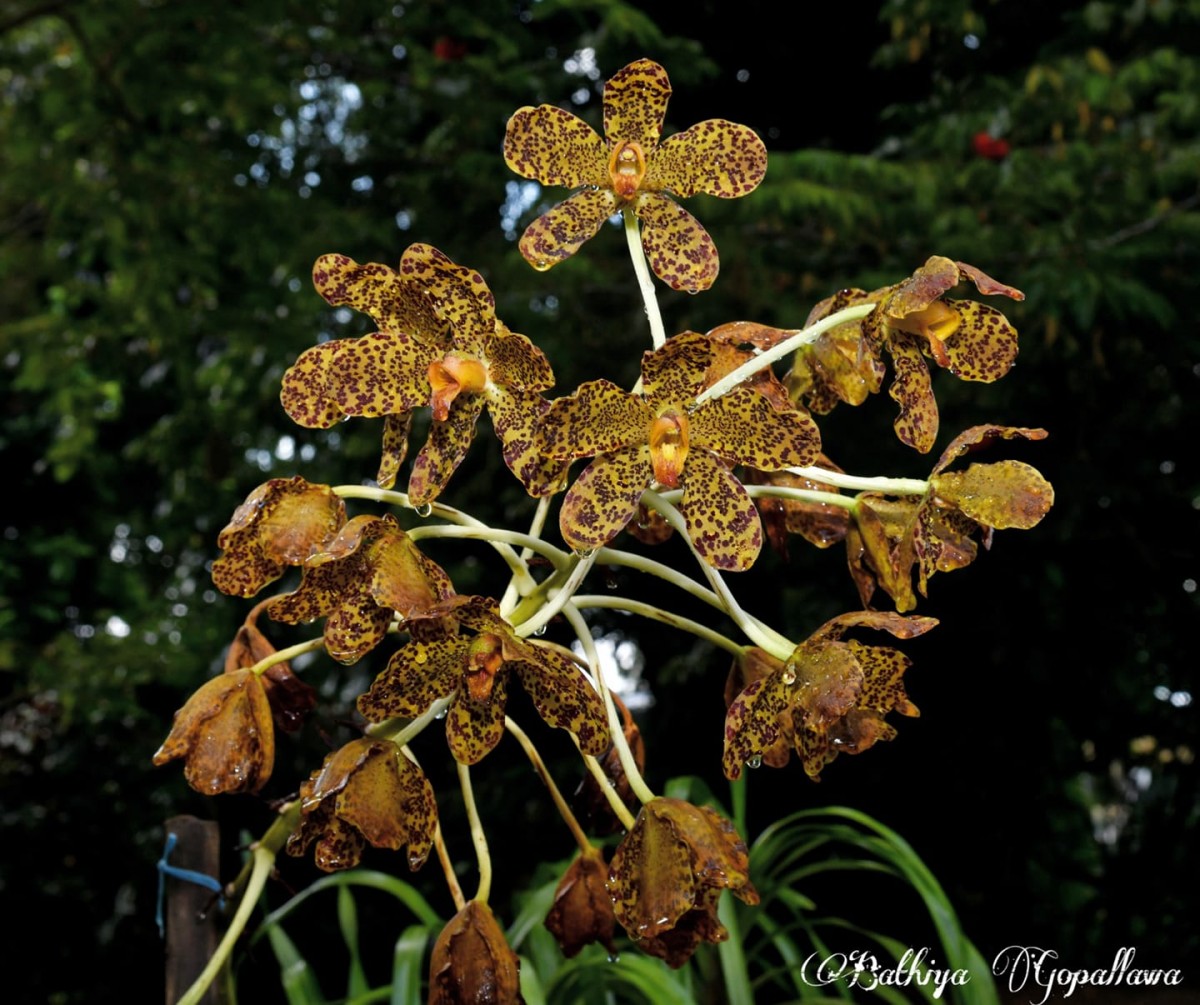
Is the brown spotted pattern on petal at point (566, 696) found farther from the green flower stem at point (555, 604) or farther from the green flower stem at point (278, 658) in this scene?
the green flower stem at point (278, 658)

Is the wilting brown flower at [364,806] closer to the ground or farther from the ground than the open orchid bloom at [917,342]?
closer to the ground

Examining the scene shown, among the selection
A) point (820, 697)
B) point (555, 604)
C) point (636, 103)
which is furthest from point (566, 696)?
point (636, 103)

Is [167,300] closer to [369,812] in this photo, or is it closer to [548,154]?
[548,154]

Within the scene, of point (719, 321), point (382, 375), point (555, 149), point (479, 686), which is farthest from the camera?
point (719, 321)

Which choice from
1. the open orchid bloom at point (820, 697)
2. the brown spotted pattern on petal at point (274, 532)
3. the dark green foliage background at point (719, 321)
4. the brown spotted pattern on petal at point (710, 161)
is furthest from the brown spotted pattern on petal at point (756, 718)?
the dark green foliage background at point (719, 321)

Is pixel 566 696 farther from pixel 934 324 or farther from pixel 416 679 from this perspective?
pixel 934 324

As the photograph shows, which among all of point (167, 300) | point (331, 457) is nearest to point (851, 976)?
point (331, 457)

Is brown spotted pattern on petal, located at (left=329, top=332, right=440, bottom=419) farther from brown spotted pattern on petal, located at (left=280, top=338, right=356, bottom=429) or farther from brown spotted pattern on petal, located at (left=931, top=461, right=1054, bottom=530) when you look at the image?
brown spotted pattern on petal, located at (left=931, top=461, right=1054, bottom=530)
